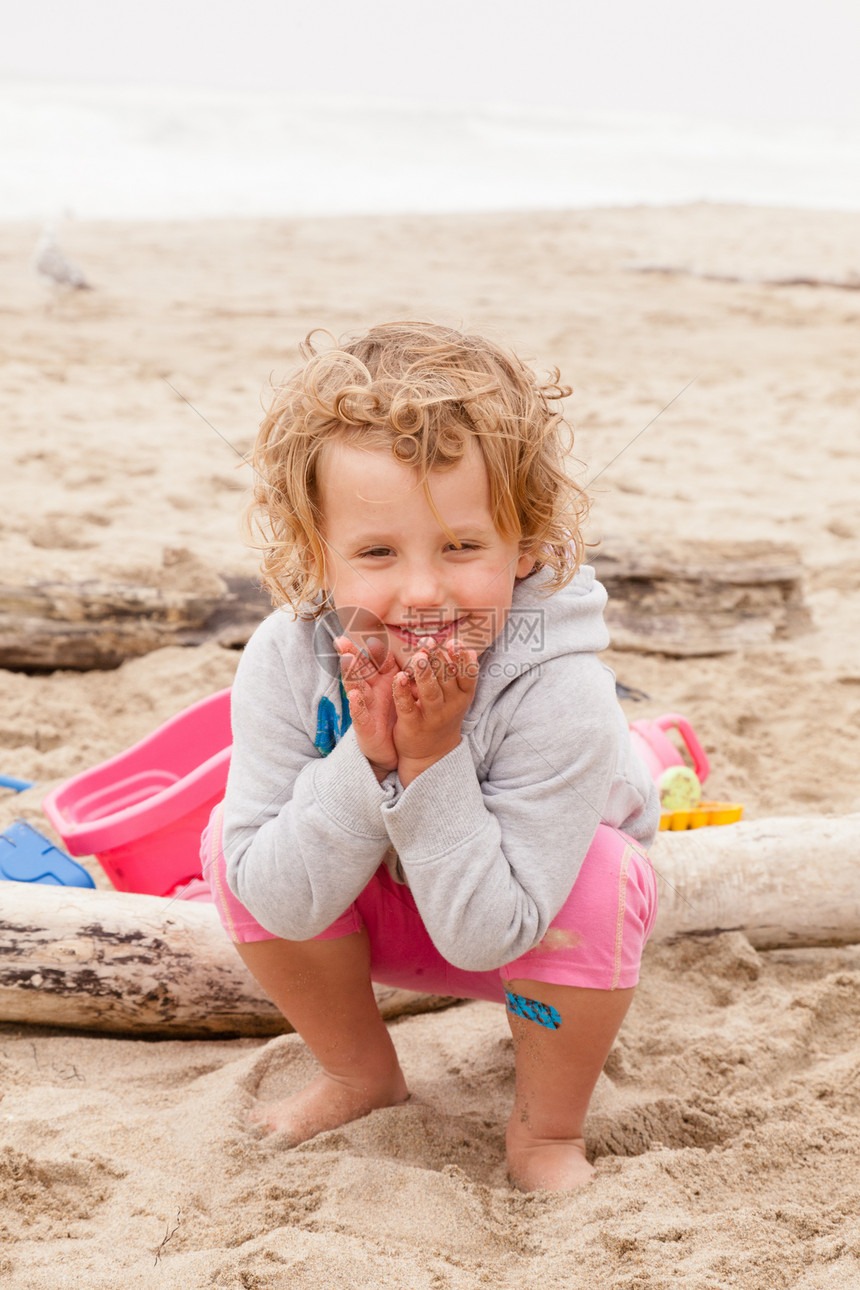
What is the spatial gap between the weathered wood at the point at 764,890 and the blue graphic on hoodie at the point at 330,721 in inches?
31.1

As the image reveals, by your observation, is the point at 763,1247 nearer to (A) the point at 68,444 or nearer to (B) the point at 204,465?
(B) the point at 204,465

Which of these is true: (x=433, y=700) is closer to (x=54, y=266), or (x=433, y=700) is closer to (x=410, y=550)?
(x=410, y=550)

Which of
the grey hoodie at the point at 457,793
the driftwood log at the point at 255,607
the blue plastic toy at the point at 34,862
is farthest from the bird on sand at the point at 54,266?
the grey hoodie at the point at 457,793

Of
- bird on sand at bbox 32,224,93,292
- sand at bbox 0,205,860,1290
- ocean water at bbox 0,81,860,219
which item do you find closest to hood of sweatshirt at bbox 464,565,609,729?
sand at bbox 0,205,860,1290

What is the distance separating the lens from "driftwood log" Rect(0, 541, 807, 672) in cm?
320

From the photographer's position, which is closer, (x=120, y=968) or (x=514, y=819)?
(x=514, y=819)

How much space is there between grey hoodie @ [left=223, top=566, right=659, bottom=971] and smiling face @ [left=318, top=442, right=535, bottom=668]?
5.0 inches

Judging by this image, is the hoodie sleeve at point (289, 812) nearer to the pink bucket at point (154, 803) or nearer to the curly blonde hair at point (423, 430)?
the curly blonde hair at point (423, 430)

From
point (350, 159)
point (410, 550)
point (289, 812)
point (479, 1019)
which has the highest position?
point (350, 159)

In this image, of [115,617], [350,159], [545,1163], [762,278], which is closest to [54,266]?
[115,617]

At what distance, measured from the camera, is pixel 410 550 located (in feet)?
4.66

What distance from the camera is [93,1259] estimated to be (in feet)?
4.32

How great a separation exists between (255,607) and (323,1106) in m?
1.87

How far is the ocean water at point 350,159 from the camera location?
1897 cm
